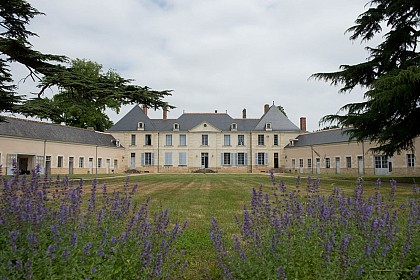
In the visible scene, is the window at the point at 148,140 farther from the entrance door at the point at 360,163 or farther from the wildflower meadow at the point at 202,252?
the wildflower meadow at the point at 202,252

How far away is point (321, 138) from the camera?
3475 centimetres

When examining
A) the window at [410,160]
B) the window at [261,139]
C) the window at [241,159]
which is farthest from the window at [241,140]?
the window at [410,160]

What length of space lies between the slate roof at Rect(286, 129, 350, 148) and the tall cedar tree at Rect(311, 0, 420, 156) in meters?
16.4

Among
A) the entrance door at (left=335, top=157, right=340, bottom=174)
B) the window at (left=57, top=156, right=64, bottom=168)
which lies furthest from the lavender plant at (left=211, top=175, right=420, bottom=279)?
the window at (left=57, top=156, right=64, bottom=168)

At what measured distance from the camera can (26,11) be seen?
571cm

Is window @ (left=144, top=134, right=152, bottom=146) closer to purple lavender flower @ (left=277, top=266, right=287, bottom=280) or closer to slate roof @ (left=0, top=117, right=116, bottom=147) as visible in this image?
slate roof @ (left=0, top=117, right=116, bottom=147)

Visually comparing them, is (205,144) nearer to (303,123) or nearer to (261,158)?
(261,158)

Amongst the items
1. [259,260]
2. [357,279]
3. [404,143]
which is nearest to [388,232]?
[357,279]

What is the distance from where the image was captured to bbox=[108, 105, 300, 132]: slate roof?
4103 cm

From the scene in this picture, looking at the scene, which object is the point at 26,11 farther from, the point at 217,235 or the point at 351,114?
the point at 351,114

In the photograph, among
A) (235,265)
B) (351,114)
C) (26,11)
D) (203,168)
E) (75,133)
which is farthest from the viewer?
(203,168)

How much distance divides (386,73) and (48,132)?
26.8 meters

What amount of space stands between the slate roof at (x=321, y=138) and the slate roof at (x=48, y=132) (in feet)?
68.6

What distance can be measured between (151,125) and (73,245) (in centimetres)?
3928
